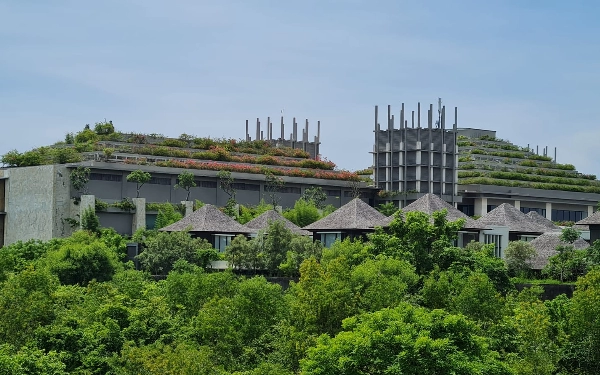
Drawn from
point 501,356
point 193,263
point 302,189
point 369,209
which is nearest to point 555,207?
point 302,189

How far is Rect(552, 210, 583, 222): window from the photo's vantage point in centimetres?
10731

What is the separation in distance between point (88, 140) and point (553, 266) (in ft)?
155

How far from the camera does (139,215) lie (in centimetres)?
8312

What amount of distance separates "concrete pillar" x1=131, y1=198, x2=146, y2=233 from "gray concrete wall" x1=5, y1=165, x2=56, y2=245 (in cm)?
638

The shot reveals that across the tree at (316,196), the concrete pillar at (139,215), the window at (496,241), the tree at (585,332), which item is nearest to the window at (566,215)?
the tree at (316,196)

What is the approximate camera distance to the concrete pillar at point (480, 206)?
10272cm

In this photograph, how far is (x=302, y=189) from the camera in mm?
96375

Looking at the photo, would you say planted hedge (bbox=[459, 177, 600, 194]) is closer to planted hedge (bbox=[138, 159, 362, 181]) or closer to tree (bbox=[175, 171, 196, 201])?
planted hedge (bbox=[138, 159, 362, 181])

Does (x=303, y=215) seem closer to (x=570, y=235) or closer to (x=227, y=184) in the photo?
(x=227, y=184)

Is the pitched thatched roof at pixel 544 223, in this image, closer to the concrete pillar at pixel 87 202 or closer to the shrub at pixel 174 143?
the concrete pillar at pixel 87 202

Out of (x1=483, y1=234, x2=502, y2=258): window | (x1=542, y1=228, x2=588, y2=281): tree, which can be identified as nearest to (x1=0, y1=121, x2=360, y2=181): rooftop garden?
(x1=483, y1=234, x2=502, y2=258): window

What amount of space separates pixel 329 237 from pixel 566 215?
45309 millimetres

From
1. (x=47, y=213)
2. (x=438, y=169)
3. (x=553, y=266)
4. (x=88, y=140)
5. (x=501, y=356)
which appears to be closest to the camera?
(x=501, y=356)

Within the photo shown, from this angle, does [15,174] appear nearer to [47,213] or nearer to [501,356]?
[47,213]
